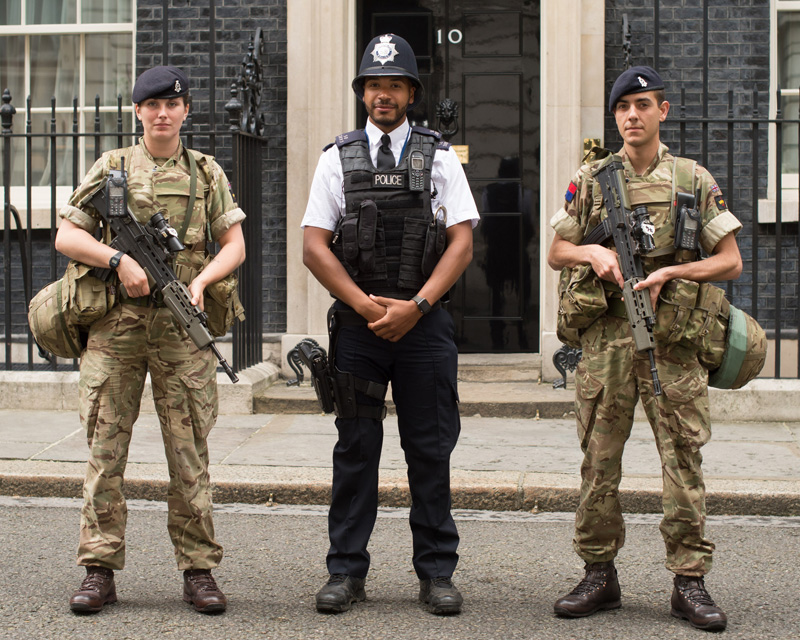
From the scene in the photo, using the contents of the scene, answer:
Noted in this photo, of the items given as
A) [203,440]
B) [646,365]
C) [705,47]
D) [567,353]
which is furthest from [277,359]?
[646,365]

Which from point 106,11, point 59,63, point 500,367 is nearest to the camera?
point 500,367

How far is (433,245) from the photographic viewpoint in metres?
4.45

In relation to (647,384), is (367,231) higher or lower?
higher

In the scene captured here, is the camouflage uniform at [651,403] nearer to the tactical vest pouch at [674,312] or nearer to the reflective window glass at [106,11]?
Result: the tactical vest pouch at [674,312]

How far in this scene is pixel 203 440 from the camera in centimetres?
459

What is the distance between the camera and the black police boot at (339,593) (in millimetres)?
4410

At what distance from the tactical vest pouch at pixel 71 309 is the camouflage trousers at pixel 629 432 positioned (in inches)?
72.6

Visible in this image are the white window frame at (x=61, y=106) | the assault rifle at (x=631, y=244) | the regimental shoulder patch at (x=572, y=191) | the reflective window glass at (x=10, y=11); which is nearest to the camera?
the assault rifle at (x=631, y=244)

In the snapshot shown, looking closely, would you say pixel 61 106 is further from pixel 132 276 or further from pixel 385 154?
pixel 385 154

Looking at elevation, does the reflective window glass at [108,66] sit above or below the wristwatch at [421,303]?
above

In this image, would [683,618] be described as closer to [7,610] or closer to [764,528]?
[764,528]

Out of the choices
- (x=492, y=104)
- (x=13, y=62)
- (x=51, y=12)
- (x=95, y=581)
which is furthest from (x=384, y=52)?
(x=13, y=62)

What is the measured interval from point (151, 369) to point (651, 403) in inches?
74.7

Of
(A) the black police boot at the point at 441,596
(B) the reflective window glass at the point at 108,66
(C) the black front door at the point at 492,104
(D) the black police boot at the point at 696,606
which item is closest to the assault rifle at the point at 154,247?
(A) the black police boot at the point at 441,596
